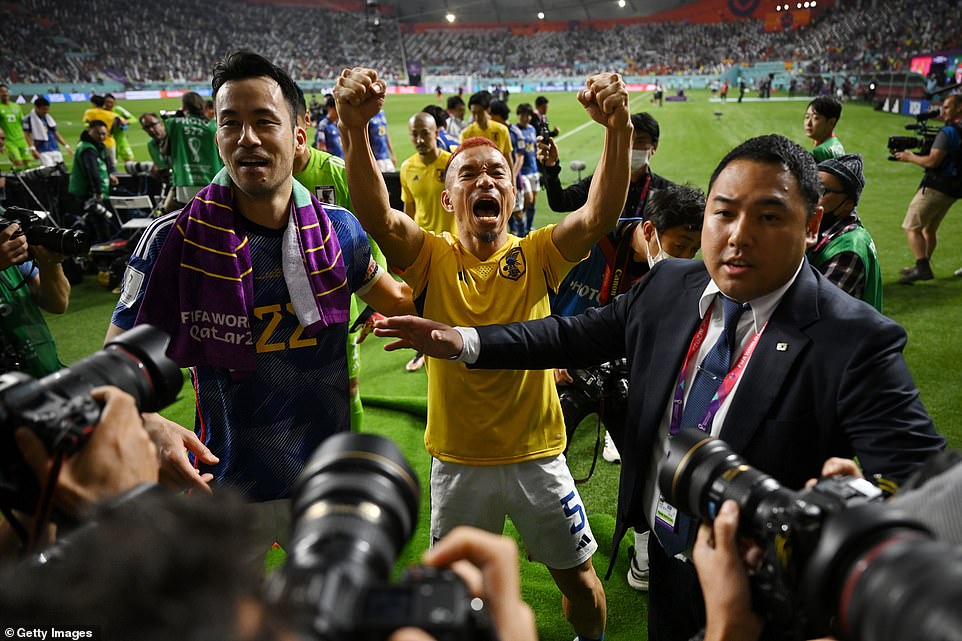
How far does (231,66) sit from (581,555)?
2.34 meters

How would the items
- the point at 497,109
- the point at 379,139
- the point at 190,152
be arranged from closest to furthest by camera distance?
the point at 190,152, the point at 497,109, the point at 379,139

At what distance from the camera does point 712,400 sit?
1.80 m

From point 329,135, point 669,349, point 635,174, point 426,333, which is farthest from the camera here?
point 329,135

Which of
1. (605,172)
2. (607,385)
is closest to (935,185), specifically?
(607,385)

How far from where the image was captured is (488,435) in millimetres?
2443

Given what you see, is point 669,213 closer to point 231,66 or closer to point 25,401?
point 231,66

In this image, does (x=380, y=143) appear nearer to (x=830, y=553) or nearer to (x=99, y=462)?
(x=99, y=462)

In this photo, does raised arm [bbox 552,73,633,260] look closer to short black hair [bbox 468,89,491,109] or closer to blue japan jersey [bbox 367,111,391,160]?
short black hair [bbox 468,89,491,109]

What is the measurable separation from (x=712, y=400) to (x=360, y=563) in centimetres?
130

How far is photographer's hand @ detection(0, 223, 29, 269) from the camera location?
281 cm

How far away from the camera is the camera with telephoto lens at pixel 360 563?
745 millimetres

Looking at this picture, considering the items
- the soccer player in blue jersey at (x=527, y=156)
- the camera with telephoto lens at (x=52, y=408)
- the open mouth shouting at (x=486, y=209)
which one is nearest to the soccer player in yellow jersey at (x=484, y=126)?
the soccer player in blue jersey at (x=527, y=156)

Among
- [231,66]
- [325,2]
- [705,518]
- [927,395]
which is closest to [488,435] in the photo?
[705,518]

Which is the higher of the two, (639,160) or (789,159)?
(789,159)
